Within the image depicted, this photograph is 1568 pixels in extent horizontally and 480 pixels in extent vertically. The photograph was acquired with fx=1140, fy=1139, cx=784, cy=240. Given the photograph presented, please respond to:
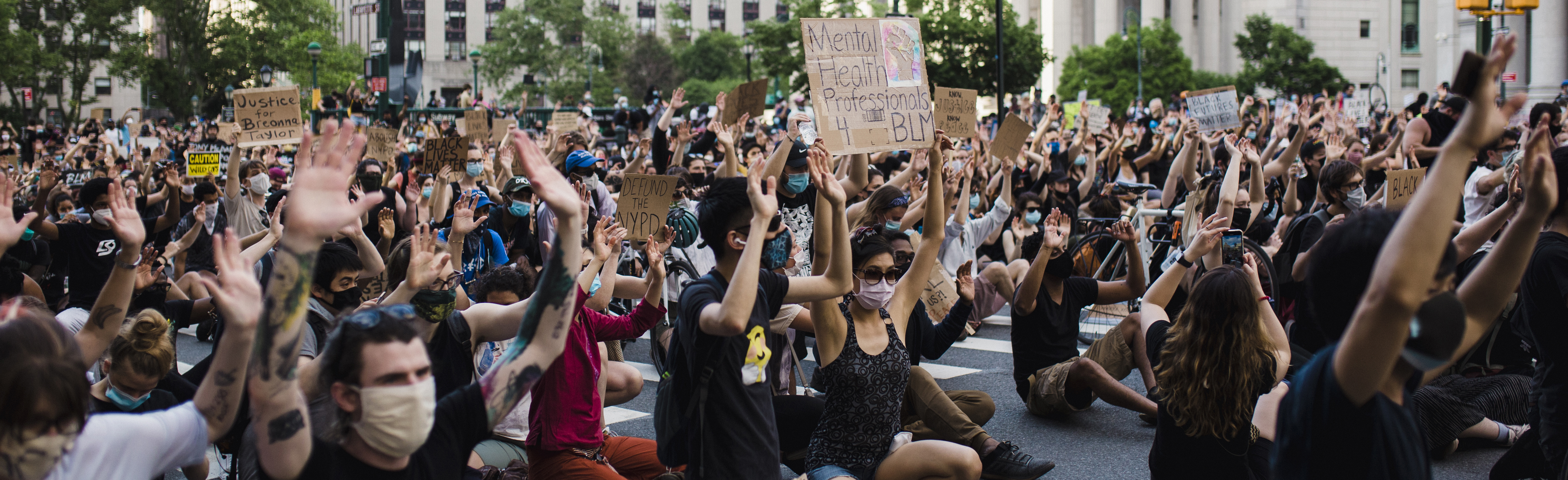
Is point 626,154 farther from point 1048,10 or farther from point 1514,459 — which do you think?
point 1048,10

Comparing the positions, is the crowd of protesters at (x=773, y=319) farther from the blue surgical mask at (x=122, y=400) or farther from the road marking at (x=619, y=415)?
the road marking at (x=619, y=415)

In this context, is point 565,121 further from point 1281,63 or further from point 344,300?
point 1281,63

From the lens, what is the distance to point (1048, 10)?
271 ft

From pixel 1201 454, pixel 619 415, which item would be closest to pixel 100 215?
pixel 619 415

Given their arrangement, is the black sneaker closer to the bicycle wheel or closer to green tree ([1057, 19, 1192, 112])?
the bicycle wheel

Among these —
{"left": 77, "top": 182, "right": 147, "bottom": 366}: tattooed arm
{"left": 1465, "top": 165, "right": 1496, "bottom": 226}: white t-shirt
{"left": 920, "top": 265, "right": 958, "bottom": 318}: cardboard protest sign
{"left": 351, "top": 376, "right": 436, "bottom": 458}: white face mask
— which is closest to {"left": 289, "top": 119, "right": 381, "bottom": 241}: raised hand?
{"left": 351, "top": 376, "right": 436, "bottom": 458}: white face mask

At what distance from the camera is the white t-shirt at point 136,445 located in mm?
2311

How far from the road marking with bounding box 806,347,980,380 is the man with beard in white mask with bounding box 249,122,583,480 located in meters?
5.49

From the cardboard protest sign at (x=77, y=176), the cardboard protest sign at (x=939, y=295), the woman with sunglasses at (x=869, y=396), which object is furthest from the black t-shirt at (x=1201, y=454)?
the cardboard protest sign at (x=77, y=176)

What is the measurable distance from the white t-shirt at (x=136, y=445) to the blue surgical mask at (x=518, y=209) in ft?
19.7

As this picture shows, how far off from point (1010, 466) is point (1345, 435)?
3.13 metres

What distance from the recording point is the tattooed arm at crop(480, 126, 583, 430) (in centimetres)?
273

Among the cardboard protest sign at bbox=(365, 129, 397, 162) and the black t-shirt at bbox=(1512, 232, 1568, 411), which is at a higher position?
the cardboard protest sign at bbox=(365, 129, 397, 162)

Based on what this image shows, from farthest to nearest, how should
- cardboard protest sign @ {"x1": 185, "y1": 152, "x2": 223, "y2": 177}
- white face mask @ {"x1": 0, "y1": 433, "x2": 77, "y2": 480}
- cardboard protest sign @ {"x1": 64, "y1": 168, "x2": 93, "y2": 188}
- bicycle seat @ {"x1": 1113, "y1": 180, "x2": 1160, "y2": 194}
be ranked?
1. cardboard protest sign @ {"x1": 64, "y1": 168, "x2": 93, "y2": 188}
2. bicycle seat @ {"x1": 1113, "y1": 180, "x2": 1160, "y2": 194}
3. cardboard protest sign @ {"x1": 185, "y1": 152, "x2": 223, "y2": 177}
4. white face mask @ {"x1": 0, "y1": 433, "x2": 77, "y2": 480}
